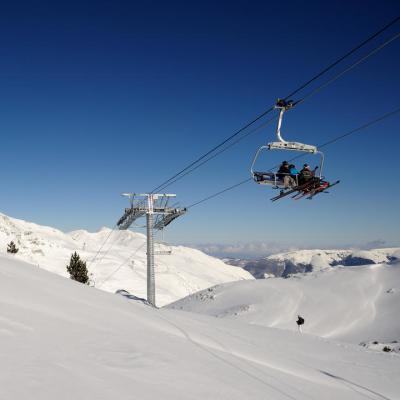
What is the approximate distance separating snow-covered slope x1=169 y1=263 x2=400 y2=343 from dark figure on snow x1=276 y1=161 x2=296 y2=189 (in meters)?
18.1

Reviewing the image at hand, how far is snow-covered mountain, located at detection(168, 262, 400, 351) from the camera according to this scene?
31.3 metres

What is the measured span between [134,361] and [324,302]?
1252 inches

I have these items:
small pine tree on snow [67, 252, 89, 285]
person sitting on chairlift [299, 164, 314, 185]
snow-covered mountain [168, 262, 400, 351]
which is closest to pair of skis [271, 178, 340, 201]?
person sitting on chairlift [299, 164, 314, 185]

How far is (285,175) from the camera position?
16.8 metres

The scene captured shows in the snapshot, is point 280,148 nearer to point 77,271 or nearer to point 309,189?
point 309,189

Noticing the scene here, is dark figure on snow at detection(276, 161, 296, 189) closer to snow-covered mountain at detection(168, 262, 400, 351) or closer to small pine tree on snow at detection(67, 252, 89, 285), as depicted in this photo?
snow-covered mountain at detection(168, 262, 400, 351)

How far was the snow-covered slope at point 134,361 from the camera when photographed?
539 cm

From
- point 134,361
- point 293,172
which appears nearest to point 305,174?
point 293,172

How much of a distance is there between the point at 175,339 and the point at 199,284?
9852 cm

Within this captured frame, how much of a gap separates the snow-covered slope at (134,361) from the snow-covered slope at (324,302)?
17875mm

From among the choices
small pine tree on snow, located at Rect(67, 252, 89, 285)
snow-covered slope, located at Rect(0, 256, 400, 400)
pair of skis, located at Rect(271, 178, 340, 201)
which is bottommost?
snow-covered slope, located at Rect(0, 256, 400, 400)

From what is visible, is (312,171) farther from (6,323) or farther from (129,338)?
(6,323)

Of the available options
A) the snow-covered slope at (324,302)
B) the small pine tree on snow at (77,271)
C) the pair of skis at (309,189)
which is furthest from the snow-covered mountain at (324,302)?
the pair of skis at (309,189)

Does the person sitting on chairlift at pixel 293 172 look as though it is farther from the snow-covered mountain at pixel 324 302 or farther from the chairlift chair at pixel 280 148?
the snow-covered mountain at pixel 324 302
